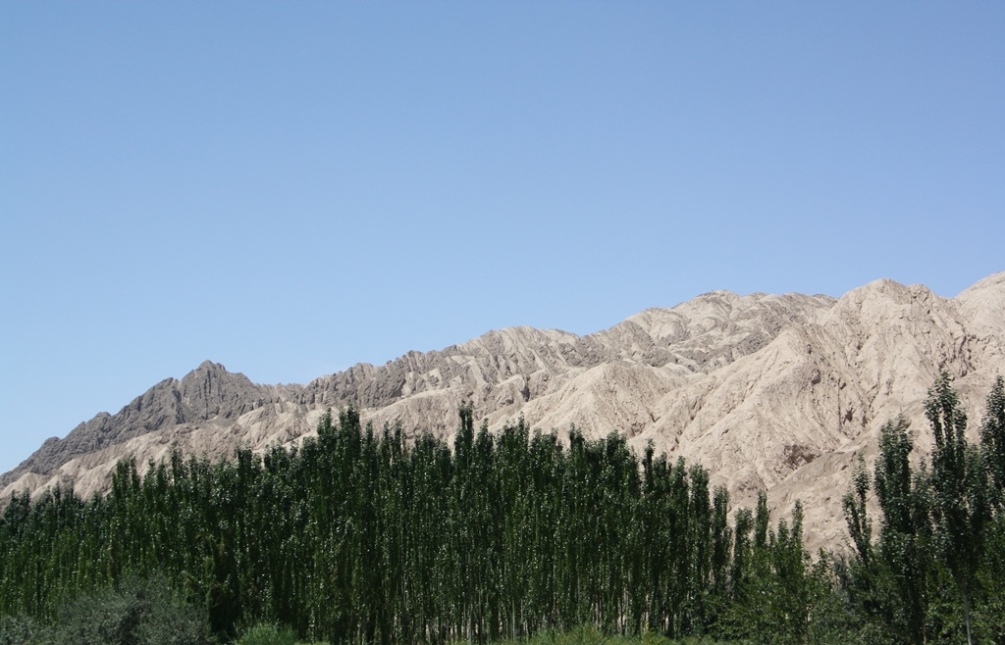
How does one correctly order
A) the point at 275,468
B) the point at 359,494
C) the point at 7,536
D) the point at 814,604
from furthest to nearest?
the point at 7,536, the point at 275,468, the point at 359,494, the point at 814,604

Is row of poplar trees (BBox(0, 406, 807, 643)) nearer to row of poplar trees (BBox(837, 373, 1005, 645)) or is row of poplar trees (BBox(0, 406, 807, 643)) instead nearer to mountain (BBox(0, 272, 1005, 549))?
mountain (BBox(0, 272, 1005, 549))

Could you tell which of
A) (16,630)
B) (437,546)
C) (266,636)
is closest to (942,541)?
(437,546)

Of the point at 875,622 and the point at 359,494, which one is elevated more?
the point at 359,494

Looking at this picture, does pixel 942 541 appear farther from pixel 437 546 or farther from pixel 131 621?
pixel 131 621

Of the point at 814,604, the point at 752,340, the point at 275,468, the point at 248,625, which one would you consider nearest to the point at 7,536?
the point at 275,468

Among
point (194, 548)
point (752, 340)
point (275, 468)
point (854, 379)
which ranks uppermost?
point (752, 340)

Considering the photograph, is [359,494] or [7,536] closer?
[359,494]

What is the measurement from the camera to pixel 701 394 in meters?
78.4

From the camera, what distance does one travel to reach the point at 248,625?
44.0 m

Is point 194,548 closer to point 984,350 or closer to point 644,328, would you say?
point 984,350

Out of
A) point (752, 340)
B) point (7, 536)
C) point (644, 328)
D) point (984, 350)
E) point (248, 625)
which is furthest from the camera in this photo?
point (644, 328)

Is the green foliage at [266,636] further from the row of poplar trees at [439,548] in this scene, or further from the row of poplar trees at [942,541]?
the row of poplar trees at [942,541]

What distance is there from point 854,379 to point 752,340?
146 ft

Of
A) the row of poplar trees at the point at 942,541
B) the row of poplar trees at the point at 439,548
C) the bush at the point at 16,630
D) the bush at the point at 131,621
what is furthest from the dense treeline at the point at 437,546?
the row of poplar trees at the point at 942,541
